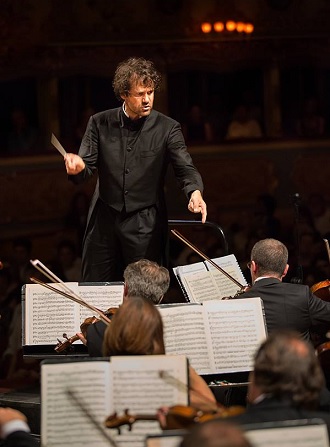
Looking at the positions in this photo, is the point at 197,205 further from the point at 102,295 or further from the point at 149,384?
the point at 149,384

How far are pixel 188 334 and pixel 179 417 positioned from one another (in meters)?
1.31

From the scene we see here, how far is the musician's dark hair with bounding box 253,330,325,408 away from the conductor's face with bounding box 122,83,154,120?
2612mm

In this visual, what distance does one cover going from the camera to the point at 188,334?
4.70 meters

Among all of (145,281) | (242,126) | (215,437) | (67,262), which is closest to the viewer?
(215,437)

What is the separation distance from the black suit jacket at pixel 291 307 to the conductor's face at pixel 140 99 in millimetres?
1285

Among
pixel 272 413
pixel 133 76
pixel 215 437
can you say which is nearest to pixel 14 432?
pixel 272 413

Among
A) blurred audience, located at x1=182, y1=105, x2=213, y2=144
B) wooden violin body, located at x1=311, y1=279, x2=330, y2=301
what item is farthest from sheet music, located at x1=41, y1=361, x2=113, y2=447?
blurred audience, located at x1=182, y1=105, x2=213, y2=144

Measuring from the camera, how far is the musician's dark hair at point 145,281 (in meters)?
4.81

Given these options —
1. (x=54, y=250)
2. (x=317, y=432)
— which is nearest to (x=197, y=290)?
(x=317, y=432)

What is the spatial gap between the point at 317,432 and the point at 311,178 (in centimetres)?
770

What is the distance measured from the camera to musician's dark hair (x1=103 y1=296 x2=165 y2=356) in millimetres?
3807

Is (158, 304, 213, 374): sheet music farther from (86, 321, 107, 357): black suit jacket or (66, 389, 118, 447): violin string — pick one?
(66, 389, 118, 447): violin string

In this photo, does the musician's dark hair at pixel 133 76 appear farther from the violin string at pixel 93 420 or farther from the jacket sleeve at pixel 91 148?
the violin string at pixel 93 420

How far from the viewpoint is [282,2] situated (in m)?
10.8
